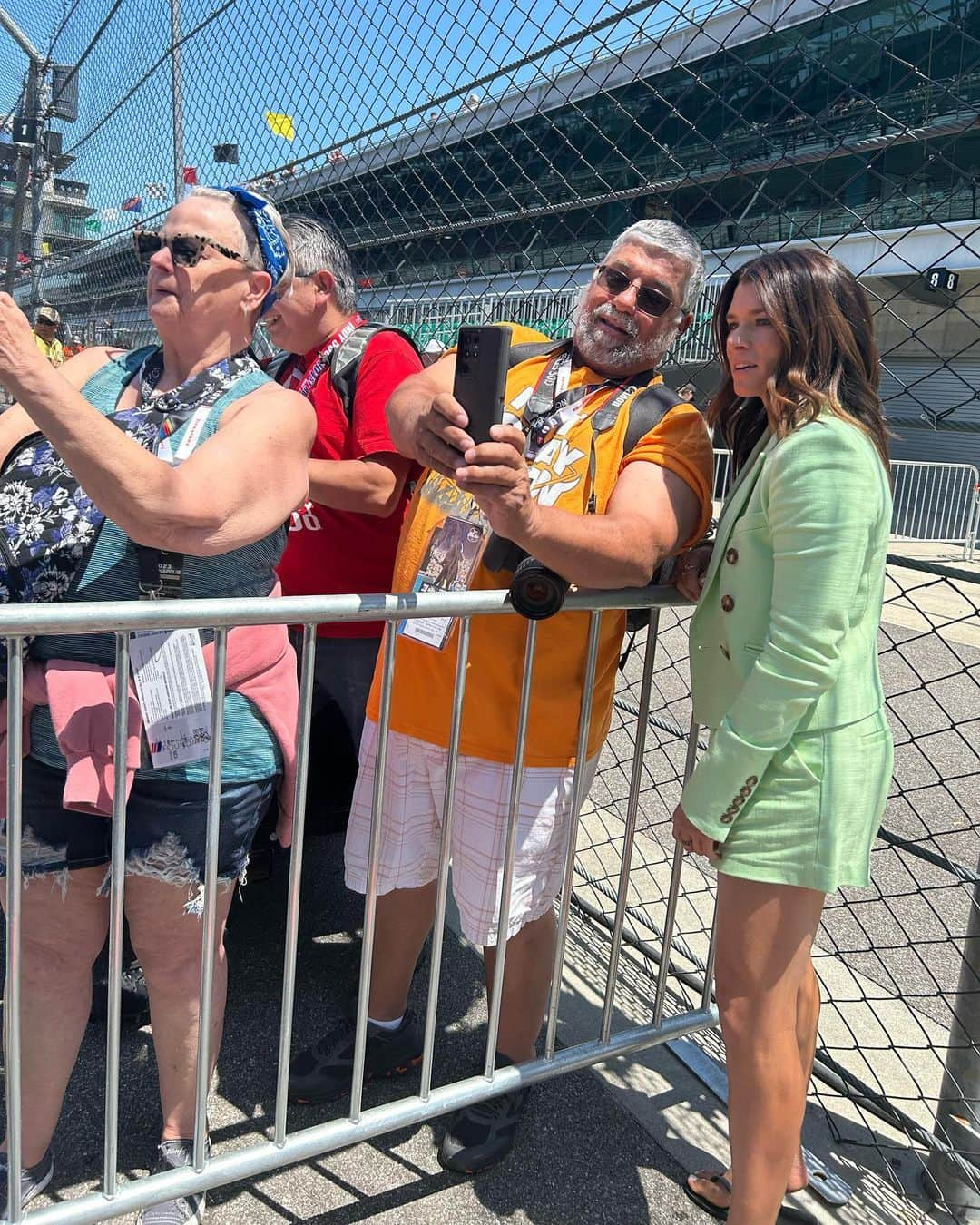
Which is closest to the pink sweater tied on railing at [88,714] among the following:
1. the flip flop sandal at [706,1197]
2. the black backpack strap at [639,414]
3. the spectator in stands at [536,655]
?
the spectator in stands at [536,655]

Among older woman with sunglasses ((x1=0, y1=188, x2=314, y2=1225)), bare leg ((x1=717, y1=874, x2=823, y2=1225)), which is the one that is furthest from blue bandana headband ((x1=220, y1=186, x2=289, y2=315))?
bare leg ((x1=717, y1=874, x2=823, y2=1225))

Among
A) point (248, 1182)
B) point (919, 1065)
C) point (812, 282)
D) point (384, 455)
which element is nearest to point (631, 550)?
point (812, 282)

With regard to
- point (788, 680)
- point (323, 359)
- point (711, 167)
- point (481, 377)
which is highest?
point (711, 167)

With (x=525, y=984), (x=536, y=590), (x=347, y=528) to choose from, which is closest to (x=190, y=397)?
(x=536, y=590)

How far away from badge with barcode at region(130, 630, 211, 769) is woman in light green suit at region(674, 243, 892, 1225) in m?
0.93

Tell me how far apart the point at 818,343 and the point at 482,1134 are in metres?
1.88

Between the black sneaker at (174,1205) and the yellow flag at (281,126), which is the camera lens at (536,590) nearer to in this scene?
the black sneaker at (174,1205)

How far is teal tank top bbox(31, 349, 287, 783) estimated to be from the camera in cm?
176

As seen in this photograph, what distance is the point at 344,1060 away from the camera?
2.44 meters

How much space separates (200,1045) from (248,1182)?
51 cm

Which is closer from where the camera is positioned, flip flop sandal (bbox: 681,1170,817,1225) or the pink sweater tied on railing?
the pink sweater tied on railing

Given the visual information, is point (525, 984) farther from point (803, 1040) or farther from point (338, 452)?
point (338, 452)

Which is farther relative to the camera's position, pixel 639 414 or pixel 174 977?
pixel 639 414

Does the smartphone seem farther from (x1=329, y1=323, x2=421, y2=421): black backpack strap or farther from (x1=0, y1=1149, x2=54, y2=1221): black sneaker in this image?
(x1=0, y1=1149, x2=54, y2=1221): black sneaker
